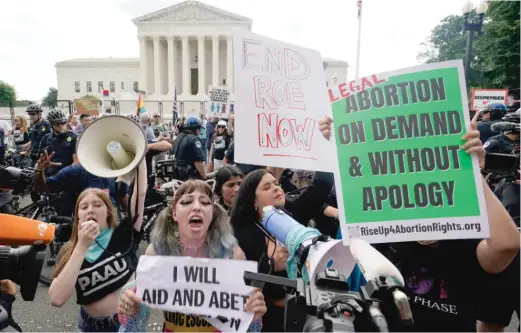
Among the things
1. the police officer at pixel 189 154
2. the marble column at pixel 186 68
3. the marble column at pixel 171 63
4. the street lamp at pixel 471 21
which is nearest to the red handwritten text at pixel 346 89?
the police officer at pixel 189 154

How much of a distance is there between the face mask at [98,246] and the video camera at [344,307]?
130cm

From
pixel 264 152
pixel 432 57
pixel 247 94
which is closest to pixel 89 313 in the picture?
pixel 264 152

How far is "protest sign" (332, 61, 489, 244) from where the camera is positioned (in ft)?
5.34

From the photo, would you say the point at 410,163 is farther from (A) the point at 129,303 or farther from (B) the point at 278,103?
(A) the point at 129,303

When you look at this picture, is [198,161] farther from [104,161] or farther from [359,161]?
[359,161]

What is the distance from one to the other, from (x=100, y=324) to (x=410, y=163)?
1787 millimetres

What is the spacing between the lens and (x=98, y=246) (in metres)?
2.12

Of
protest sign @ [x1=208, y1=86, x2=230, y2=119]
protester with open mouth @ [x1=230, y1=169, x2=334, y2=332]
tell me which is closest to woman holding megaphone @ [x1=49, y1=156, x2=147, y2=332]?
protester with open mouth @ [x1=230, y1=169, x2=334, y2=332]

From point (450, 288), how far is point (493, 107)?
6690 millimetres

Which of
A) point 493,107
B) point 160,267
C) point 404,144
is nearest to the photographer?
point 160,267

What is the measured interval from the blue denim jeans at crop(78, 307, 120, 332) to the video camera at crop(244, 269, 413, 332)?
127 cm

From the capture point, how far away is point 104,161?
7.60 ft

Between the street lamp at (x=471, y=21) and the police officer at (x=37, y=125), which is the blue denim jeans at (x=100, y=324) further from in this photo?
the street lamp at (x=471, y=21)

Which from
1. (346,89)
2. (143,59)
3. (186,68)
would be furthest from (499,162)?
(143,59)
